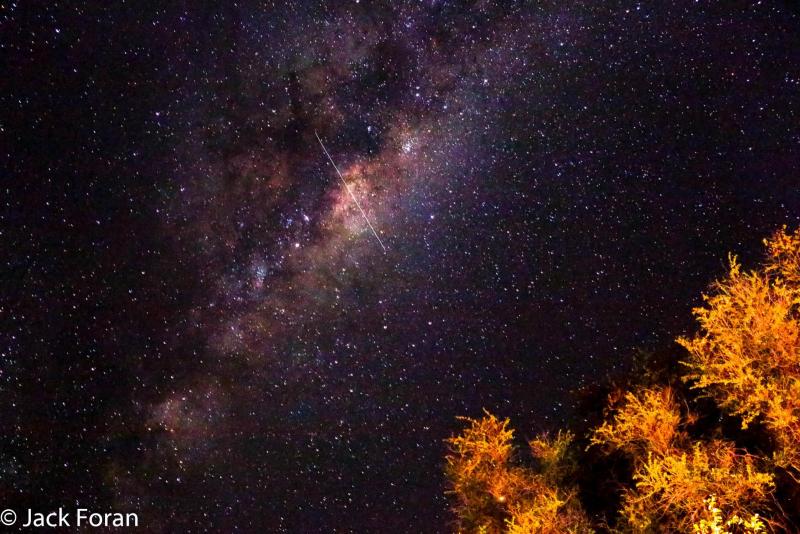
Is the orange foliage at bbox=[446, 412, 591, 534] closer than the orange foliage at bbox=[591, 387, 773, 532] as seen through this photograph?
No

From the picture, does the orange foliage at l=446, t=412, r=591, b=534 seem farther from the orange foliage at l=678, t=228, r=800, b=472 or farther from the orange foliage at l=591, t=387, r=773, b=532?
the orange foliage at l=678, t=228, r=800, b=472

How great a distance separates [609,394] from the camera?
50.0 feet

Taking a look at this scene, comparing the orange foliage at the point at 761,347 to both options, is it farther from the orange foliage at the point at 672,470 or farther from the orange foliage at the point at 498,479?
the orange foliage at the point at 498,479

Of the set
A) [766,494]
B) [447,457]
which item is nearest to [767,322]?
[766,494]

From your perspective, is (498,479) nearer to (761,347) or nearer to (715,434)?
(715,434)

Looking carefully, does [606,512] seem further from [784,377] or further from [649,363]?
[784,377]

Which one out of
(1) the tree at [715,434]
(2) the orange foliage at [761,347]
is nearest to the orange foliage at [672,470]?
(1) the tree at [715,434]

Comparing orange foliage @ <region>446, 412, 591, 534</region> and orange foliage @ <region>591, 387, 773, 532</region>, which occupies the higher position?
orange foliage @ <region>446, 412, 591, 534</region>

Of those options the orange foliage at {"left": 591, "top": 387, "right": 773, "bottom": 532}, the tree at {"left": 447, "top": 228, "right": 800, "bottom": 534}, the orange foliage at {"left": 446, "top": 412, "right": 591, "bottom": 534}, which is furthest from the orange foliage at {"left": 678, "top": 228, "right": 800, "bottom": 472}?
the orange foliage at {"left": 446, "top": 412, "right": 591, "bottom": 534}

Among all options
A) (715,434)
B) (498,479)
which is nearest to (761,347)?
(715,434)

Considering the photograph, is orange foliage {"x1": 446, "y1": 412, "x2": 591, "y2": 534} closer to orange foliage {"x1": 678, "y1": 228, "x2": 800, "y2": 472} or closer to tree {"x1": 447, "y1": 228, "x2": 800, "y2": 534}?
tree {"x1": 447, "y1": 228, "x2": 800, "y2": 534}

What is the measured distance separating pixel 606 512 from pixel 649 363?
4.21 m

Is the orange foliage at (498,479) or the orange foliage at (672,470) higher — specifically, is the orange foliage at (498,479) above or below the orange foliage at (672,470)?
above

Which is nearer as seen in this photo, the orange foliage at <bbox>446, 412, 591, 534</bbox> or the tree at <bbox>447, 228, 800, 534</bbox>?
the tree at <bbox>447, 228, 800, 534</bbox>
